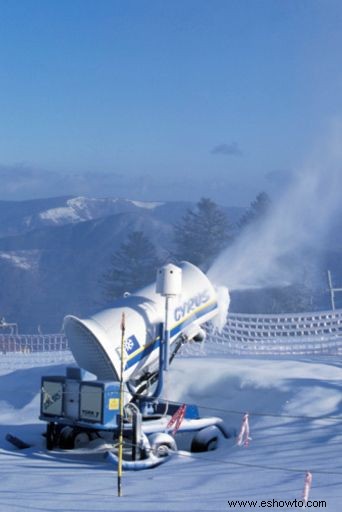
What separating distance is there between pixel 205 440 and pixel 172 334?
6.52 feet

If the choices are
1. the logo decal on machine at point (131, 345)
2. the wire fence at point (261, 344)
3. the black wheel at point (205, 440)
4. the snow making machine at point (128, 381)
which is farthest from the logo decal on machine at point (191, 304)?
the wire fence at point (261, 344)

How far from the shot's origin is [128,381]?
11883mm

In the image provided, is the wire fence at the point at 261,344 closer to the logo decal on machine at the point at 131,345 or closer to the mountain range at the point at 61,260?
the logo decal on machine at the point at 131,345

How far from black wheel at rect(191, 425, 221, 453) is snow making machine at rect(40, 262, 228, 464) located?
0.01 m

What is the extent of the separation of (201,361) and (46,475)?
228 inches

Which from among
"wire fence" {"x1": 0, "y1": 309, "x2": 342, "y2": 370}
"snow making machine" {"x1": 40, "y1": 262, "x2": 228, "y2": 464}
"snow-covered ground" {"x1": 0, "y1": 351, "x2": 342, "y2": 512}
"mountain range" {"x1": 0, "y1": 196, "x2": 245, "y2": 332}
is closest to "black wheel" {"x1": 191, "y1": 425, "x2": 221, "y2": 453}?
"snow making machine" {"x1": 40, "y1": 262, "x2": 228, "y2": 464}

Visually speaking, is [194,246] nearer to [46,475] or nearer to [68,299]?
[68,299]

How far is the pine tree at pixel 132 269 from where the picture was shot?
152ft

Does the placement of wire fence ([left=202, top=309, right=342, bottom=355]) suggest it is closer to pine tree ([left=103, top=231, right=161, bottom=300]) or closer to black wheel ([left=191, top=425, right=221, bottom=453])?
black wheel ([left=191, top=425, right=221, bottom=453])

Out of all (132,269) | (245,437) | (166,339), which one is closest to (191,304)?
(166,339)

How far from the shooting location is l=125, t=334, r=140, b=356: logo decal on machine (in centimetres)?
1156

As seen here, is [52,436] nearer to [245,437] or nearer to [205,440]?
[205,440]

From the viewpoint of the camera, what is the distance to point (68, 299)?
77.6m

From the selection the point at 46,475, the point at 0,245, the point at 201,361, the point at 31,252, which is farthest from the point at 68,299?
the point at 46,475
